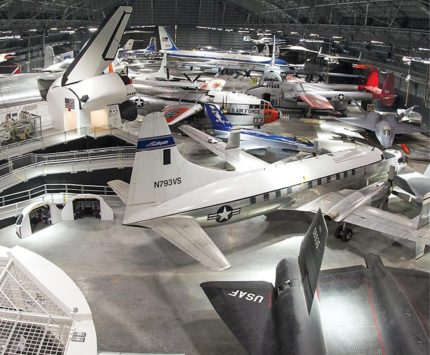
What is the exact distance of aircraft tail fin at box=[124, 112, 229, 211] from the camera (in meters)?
14.7

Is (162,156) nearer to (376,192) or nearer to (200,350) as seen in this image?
(200,350)

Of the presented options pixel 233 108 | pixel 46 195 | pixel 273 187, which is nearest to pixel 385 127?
pixel 233 108

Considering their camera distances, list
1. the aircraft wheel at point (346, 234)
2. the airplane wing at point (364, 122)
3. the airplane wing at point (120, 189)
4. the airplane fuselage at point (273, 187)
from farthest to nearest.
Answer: the airplane wing at point (364, 122), the aircraft wheel at point (346, 234), the airplane wing at point (120, 189), the airplane fuselage at point (273, 187)

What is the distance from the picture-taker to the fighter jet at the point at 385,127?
31938 millimetres

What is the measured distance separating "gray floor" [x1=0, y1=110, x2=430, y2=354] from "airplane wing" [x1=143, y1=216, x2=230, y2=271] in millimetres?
2102

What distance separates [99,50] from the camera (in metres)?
25.5

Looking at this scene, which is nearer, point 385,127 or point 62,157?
point 62,157

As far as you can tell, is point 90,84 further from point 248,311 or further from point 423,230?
point 423,230

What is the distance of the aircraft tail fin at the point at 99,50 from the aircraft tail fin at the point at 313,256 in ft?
61.4

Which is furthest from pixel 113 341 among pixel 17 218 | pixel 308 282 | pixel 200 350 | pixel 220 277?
pixel 17 218

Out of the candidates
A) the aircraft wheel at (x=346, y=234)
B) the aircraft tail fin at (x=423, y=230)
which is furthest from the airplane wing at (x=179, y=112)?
the aircraft tail fin at (x=423, y=230)

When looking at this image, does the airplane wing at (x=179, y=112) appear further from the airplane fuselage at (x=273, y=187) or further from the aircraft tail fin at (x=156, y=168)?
the aircraft tail fin at (x=156, y=168)

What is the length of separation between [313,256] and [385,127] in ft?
79.9

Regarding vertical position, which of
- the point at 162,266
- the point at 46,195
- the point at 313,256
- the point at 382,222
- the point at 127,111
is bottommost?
the point at 162,266
